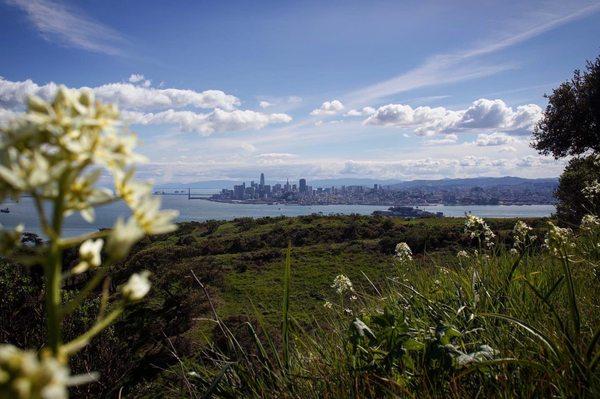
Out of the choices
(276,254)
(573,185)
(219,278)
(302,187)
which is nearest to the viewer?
(573,185)

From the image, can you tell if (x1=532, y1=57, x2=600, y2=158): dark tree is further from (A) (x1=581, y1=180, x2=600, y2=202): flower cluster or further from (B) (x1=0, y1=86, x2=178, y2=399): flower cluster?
(B) (x1=0, y1=86, x2=178, y2=399): flower cluster

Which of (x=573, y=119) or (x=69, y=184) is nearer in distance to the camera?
(x=69, y=184)

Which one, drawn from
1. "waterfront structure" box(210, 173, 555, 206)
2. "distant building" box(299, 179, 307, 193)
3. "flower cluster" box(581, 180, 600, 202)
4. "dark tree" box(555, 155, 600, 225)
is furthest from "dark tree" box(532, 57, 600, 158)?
"distant building" box(299, 179, 307, 193)

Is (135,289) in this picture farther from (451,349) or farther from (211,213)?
(211,213)

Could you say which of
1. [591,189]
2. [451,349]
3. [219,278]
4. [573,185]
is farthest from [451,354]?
[573,185]

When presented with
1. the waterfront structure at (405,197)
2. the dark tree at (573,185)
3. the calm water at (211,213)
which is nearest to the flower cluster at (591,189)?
the calm water at (211,213)

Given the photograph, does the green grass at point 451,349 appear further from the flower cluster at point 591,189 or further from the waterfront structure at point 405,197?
the waterfront structure at point 405,197
